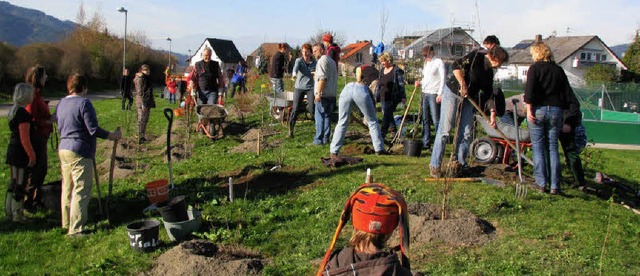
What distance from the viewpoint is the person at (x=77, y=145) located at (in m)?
5.69

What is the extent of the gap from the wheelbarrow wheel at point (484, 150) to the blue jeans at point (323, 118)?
8.43 feet

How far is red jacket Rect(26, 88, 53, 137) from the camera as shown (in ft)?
21.6

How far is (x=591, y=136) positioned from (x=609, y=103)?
594cm

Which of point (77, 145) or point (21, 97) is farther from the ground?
point (21, 97)

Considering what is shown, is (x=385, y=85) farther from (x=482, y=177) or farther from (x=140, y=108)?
(x=140, y=108)

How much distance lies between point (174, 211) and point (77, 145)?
4.03ft

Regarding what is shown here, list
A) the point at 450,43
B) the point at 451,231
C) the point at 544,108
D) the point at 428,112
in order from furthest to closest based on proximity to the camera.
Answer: the point at 450,43, the point at 428,112, the point at 544,108, the point at 451,231

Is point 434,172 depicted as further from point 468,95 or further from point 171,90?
point 171,90

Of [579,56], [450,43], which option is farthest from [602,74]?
[450,43]

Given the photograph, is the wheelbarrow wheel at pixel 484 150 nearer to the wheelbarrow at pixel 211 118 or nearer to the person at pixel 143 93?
the wheelbarrow at pixel 211 118

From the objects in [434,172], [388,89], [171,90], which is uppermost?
[388,89]

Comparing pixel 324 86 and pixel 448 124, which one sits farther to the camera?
pixel 324 86

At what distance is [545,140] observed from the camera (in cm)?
687

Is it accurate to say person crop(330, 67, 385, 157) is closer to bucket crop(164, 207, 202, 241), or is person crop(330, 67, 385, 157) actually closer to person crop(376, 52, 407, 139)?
person crop(376, 52, 407, 139)
